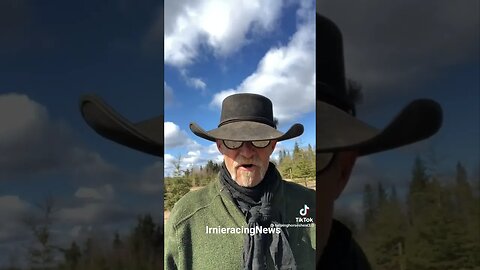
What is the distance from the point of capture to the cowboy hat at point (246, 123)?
3.02 meters

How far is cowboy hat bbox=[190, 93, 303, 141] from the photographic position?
9.89 feet

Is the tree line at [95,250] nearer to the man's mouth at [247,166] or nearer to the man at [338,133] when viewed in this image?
the man's mouth at [247,166]

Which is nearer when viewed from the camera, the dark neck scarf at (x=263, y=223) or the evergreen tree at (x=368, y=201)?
the dark neck scarf at (x=263, y=223)

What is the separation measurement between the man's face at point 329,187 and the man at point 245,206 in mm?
68

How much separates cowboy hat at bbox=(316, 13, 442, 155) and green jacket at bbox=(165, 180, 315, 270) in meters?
0.37

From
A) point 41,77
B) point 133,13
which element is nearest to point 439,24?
point 133,13

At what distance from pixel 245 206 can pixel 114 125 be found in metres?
0.94

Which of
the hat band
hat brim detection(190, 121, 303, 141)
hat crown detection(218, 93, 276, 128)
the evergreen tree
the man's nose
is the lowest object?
the evergreen tree

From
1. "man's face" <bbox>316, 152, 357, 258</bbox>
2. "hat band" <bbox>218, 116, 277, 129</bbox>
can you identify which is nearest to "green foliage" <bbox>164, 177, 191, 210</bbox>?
"hat band" <bbox>218, 116, 277, 129</bbox>

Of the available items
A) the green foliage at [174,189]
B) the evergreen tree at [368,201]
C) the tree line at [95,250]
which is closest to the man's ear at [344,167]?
the evergreen tree at [368,201]

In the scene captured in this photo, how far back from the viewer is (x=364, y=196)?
10.3ft

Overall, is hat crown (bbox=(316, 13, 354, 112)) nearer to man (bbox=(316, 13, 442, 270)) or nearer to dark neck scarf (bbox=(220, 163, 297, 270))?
man (bbox=(316, 13, 442, 270))

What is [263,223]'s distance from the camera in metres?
2.99

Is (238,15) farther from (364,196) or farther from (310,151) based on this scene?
(364,196)
